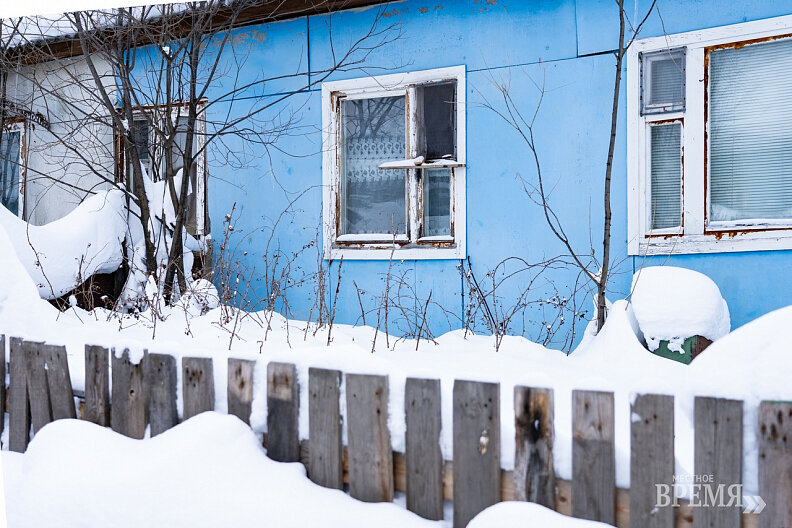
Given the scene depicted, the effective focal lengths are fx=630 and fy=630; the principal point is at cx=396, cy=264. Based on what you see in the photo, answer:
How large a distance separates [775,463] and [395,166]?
3.23 meters

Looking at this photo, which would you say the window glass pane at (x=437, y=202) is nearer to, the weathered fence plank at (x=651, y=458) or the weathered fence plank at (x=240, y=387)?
the weathered fence plank at (x=240, y=387)

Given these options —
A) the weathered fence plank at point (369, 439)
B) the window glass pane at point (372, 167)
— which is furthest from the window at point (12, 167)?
the weathered fence plank at point (369, 439)

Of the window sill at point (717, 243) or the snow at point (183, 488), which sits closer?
the snow at point (183, 488)

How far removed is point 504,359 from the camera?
7.88 feet

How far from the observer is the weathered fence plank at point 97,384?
87.2 inches

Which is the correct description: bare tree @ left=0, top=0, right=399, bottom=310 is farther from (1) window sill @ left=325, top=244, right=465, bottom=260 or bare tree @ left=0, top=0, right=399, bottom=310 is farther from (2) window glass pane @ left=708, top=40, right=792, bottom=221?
(2) window glass pane @ left=708, top=40, right=792, bottom=221

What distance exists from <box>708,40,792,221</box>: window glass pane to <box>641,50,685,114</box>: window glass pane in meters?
0.16

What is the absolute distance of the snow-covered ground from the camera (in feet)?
4.71

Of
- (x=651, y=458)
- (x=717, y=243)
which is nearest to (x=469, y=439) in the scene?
(x=651, y=458)

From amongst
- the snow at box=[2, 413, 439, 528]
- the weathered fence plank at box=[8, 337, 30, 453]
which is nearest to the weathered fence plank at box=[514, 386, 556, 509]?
the snow at box=[2, 413, 439, 528]

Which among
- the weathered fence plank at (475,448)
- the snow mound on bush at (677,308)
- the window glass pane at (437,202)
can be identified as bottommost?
the weathered fence plank at (475,448)

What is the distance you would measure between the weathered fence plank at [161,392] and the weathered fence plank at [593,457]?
1281mm

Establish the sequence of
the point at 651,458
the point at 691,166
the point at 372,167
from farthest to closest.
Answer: the point at 372,167
the point at 691,166
the point at 651,458

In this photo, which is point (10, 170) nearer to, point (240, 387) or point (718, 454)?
point (240, 387)
